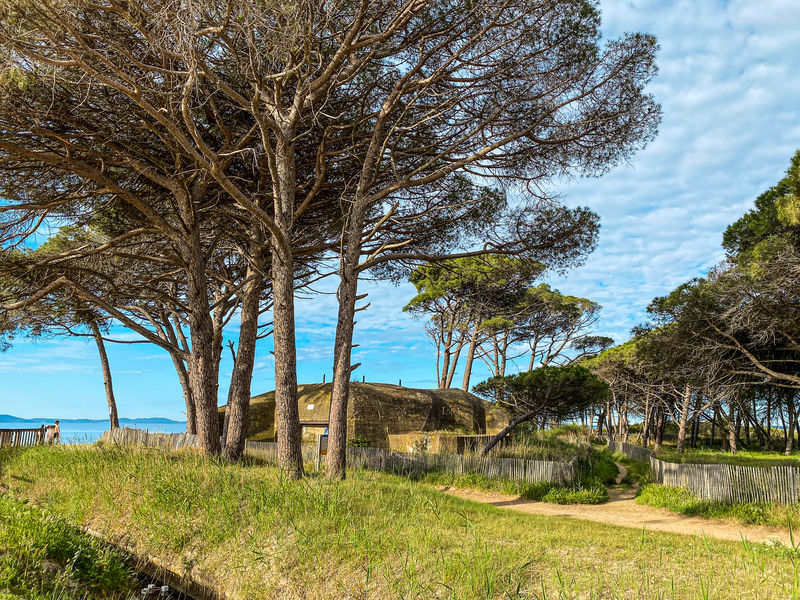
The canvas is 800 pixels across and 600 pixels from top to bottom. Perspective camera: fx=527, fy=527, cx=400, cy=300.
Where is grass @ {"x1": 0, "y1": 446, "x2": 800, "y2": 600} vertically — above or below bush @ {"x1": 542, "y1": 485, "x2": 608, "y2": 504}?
above

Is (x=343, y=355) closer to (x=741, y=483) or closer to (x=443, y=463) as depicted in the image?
(x=443, y=463)

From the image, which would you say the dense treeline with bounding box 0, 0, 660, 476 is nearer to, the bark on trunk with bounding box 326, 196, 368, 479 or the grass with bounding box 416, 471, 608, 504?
the bark on trunk with bounding box 326, 196, 368, 479

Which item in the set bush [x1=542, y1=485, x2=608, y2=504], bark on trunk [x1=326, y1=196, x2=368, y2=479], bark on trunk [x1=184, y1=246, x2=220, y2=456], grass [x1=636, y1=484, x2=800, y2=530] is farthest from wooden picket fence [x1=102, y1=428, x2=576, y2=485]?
bark on trunk [x1=326, y1=196, x2=368, y2=479]

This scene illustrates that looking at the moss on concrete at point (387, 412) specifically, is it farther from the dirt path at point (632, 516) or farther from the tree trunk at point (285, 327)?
the tree trunk at point (285, 327)

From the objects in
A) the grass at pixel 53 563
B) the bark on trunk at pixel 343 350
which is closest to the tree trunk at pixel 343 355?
the bark on trunk at pixel 343 350

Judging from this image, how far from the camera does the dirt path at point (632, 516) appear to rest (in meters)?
8.77

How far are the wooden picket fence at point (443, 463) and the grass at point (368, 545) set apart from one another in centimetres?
396

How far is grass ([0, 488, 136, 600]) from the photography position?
14.0 feet

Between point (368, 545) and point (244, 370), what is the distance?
6.93 metres

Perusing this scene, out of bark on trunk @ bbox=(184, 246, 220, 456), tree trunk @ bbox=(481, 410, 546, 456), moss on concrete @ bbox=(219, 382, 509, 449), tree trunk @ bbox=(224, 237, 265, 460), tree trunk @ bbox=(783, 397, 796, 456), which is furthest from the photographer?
tree trunk @ bbox=(783, 397, 796, 456)

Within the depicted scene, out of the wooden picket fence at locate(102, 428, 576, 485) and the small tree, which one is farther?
the small tree

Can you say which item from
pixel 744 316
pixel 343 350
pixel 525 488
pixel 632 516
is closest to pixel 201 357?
pixel 343 350

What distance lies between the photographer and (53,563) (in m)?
4.74

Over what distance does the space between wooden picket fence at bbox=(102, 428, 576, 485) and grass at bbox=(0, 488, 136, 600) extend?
621 cm
